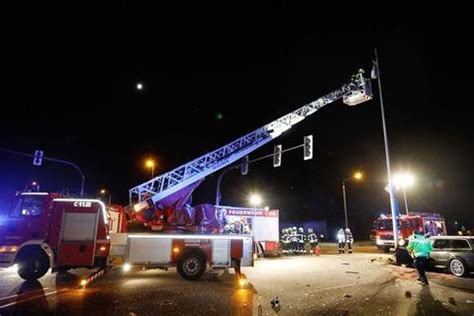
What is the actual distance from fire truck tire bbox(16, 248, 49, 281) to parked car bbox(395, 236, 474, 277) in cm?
1308

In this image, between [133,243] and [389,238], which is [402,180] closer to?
[389,238]

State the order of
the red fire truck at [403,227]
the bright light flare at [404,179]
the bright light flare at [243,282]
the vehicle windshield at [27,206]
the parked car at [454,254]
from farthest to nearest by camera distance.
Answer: the red fire truck at [403,227], the bright light flare at [404,179], the parked car at [454,254], the vehicle windshield at [27,206], the bright light flare at [243,282]

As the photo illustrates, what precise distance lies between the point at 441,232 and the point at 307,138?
17.5 metres

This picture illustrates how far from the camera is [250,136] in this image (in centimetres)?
1856

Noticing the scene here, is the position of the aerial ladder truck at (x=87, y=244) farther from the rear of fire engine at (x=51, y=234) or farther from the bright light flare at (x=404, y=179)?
the bright light flare at (x=404, y=179)

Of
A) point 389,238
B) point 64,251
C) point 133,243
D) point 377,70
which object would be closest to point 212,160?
point 133,243

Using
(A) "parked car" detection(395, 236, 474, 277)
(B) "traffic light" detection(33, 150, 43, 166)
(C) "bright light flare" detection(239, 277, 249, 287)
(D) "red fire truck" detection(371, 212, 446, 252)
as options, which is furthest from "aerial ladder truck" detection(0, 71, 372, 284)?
(D) "red fire truck" detection(371, 212, 446, 252)

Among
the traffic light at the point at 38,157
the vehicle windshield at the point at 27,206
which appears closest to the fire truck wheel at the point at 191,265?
the vehicle windshield at the point at 27,206

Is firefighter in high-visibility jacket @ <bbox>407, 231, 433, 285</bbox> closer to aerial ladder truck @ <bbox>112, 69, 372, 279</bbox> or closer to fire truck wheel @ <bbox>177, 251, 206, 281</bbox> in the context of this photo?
aerial ladder truck @ <bbox>112, 69, 372, 279</bbox>

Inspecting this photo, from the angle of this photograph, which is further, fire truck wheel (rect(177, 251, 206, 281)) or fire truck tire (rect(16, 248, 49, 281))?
fire truck wheel (rect(177, 251, 206, 281))

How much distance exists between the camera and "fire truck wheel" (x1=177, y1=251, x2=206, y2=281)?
10977 mm

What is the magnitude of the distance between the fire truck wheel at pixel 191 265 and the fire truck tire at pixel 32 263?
12.7 feet

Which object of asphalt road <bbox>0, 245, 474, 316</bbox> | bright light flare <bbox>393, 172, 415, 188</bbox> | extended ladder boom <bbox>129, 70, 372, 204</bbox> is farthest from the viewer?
bright light flare <bbox>393, 172, 415, 188</bbox>

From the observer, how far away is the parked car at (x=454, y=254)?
38.9 ft
